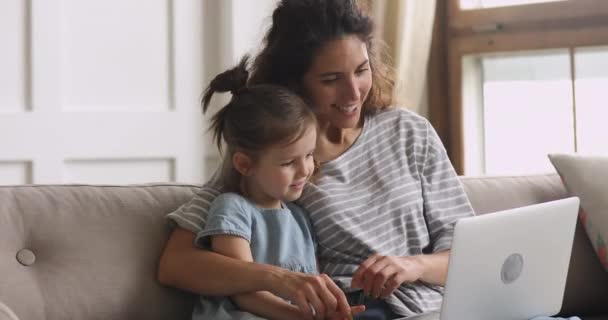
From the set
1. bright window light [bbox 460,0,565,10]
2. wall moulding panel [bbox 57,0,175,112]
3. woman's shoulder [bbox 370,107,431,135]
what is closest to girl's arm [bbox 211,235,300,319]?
woman's shoulder [bbox 370,107,431,135]

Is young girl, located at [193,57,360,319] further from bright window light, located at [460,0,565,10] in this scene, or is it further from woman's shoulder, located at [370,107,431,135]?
bright window light, located at [460,0,565,10]

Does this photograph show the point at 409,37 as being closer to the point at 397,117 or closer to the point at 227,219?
A: the point at 397,117

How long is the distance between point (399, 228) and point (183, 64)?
156 cm

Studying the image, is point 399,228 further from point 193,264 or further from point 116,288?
point 116,288

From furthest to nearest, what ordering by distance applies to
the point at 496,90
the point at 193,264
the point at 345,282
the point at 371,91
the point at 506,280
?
1. the point at 496,90
2. the point at 371,91
3. the point at 345,282
4. the point at 193,264
5. the point at 506,280

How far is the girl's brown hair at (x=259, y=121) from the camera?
167 cm

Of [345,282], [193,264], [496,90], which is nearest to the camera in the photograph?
[193,264]

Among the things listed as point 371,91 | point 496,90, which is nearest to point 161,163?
point 496,90

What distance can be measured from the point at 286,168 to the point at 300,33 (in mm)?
304

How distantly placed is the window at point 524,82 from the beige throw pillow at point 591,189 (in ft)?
2.68

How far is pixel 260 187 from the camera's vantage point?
1.72 meters

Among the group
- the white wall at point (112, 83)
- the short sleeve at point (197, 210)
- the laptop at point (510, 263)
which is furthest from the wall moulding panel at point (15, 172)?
the laptop at point (510, 263)

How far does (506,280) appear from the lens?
1.51 meters

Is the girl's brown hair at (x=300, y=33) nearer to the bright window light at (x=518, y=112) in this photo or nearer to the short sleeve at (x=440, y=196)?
the short sleeve at (x=440, y=196)
